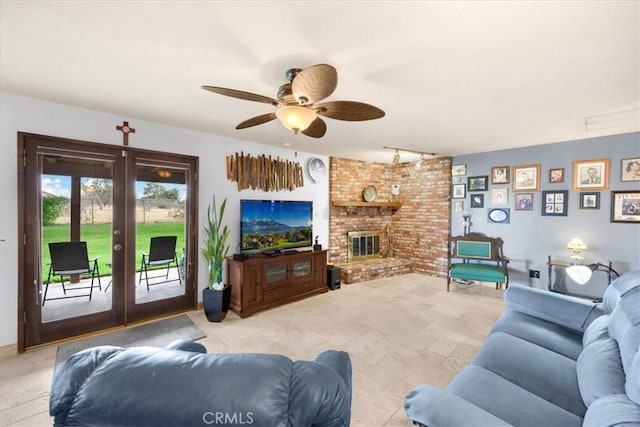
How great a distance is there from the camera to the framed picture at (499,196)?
447 cm

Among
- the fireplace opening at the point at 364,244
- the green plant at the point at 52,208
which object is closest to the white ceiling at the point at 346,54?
the green plant at the point at 52,208

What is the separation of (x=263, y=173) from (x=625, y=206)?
495 centimetres

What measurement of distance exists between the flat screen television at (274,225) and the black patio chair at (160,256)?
87cm

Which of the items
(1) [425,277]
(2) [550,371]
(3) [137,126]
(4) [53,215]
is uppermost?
(3) [137,126]

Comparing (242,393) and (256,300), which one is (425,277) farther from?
(242,393)

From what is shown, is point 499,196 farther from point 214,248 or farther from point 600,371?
point 214,248

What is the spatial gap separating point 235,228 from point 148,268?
1.17m

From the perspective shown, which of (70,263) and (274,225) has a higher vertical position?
(274,225)

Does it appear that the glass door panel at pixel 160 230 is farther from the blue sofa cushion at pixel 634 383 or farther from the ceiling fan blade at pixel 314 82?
the blue sofa cushion at pixel 634 383

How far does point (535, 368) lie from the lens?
1.53 metres

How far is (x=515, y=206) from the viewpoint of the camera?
438cm

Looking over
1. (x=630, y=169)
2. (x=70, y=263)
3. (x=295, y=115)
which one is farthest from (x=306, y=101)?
(x=630, y=169)

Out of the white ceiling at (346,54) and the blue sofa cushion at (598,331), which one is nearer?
the white ceiling at (346,54)

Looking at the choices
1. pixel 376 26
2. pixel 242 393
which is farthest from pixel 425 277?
pixel 242 393
